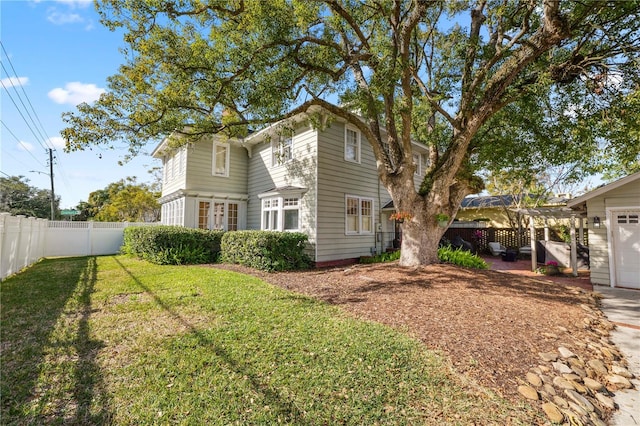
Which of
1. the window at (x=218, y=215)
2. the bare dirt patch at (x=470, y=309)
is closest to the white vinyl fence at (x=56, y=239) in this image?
the window at (x=218, y=215)

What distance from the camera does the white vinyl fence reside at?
27.0ft

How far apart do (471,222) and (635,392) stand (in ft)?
67.1

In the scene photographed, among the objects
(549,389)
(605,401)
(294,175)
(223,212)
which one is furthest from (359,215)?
(605,401)

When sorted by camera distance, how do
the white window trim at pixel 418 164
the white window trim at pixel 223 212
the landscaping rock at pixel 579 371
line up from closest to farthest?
the landscaping rock at pixel 579 371
the white window trim at pixel 223 212
the white window trim at pixel 418 164

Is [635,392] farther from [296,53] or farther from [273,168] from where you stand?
[273,168]

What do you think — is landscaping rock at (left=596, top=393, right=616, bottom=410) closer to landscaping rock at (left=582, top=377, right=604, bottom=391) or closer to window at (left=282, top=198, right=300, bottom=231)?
landscaping rock at (left=582, top=377, right=604, bottom=391)

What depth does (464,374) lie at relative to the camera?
312 centimetres

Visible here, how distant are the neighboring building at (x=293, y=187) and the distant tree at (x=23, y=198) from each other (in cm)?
3352

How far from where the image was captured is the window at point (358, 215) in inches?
458

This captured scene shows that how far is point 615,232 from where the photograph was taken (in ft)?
25.6

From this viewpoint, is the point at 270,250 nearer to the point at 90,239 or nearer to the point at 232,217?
the point at 232,217

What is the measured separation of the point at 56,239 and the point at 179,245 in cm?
815

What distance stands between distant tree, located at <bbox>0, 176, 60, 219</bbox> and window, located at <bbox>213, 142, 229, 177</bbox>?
34.3 m

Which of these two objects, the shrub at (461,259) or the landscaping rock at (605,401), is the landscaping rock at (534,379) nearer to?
the landscaping rock at (605,401)
